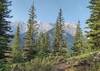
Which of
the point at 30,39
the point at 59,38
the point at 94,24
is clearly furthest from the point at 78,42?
the point at 94,24

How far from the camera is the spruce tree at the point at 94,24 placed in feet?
125

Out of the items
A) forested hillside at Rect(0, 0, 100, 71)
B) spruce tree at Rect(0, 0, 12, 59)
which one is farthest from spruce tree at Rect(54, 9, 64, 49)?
spruce tree at Rect(0, 0, 12, 59)

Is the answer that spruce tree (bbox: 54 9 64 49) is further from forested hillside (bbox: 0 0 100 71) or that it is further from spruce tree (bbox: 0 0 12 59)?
spruce tree (bbox: 0 0 12 59)

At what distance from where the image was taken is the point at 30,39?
6438 cm

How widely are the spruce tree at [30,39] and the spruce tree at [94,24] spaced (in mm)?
22942

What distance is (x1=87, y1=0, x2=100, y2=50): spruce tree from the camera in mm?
37997

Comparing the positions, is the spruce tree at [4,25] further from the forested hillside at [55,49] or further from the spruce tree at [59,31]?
the spruce tree at [59,31]

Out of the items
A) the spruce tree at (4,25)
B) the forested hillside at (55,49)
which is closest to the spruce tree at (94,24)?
the forested hillside at (55,49)

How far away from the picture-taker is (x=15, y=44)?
82.9m

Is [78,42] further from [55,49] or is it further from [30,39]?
[30,39]

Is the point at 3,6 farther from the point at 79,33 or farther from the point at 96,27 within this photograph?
the point at 79,33

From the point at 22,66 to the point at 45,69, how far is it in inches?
36.1

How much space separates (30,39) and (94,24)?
2699 cm

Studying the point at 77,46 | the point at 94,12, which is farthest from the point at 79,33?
the point at 94,12
